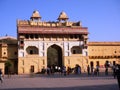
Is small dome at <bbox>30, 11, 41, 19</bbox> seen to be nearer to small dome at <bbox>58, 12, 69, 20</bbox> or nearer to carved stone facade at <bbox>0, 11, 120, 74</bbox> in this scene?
carved stone facade at <bbox>0, 11, 120, 74</bbox>

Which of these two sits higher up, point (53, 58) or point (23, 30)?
point (23, 30)

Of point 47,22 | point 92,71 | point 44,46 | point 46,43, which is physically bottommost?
point 92,71

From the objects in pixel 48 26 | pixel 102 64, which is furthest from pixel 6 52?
pixel 102 64

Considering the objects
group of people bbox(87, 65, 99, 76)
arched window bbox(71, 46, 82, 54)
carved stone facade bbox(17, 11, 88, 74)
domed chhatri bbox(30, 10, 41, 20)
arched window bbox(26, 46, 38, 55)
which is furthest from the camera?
domed chhatri bbox(30, 10, 41, 20)

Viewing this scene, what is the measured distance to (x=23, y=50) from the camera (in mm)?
56094

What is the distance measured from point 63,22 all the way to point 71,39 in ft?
18.9

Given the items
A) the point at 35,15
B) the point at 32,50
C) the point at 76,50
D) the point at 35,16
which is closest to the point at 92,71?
the point at 76,50

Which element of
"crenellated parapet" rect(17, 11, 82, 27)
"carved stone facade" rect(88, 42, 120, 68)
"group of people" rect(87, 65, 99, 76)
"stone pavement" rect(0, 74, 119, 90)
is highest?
"crenellated parapet" rect(17, 11, 82, 27)

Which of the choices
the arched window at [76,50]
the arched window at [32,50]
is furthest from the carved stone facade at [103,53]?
the arched window at [32,50]

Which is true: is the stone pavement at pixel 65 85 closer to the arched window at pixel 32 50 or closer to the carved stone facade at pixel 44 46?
the carved stone facade at pixel 44 46

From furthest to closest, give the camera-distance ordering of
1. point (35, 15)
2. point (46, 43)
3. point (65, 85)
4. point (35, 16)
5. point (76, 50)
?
point (35, 15) < point (35, 16) < point (76, 50) < point (46, 43) < point (65, 85)

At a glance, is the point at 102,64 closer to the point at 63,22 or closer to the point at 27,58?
the point at 63,22

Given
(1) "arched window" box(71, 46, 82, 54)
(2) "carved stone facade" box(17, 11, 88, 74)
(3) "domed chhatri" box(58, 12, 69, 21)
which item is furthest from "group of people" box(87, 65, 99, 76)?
(3) "domed chhatri" box(58, 12, 69, 21)

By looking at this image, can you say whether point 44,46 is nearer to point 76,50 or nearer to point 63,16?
point 76,50
